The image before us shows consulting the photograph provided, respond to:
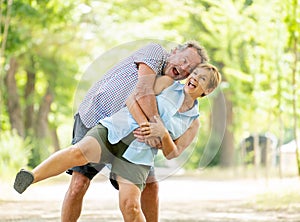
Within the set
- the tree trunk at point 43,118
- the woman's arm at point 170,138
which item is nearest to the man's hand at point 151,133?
the woman's arm at point 170,138

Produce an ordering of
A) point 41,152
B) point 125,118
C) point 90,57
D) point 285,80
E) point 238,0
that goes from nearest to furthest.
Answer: point 125,118 → point 285,80 → point 238,0 → point 41,152 → point 90,57

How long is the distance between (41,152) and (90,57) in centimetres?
765

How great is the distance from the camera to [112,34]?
2683 cm

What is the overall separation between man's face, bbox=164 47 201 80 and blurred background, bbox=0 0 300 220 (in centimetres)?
697

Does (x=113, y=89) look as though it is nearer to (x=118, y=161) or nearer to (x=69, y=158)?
(x=118, y=161)

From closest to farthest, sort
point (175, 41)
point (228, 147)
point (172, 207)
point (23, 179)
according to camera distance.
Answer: point (23, 179), point (172, 207), point (175, 41), point (228, 147)

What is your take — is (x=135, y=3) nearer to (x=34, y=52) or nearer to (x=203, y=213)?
(x=34, y=52)

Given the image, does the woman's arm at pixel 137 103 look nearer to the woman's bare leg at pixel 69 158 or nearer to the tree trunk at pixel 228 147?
the woman's bare leg at pixel 69 158

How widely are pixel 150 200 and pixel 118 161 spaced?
74 cm

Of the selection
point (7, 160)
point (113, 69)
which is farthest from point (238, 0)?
point (113, 69)

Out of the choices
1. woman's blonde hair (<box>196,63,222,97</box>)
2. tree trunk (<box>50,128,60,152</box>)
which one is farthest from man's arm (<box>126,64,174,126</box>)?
tree trunk (<box>50,128,60,152</box>)

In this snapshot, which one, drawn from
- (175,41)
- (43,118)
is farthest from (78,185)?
(43,118)

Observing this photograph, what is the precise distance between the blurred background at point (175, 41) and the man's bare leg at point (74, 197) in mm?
6384

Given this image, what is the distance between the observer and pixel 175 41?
61.3 feet
